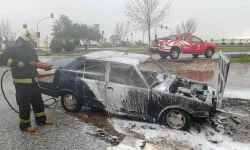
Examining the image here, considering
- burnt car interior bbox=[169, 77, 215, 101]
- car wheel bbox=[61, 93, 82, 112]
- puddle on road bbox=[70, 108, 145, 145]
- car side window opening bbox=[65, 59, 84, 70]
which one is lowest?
puddle on road bbox=[70, 108, 145, 145]

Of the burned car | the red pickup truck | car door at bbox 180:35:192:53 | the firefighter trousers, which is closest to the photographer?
the firefighter trousers

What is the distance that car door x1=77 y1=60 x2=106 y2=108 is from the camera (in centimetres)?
559

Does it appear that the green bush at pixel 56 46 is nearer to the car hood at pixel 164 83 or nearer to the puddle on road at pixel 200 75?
the puddle on road at pixel 200 75

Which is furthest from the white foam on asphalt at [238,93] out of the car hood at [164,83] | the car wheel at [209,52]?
the car wheel at [209,52]

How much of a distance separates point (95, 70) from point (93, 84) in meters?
0.34

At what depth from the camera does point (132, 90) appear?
17.2 feet

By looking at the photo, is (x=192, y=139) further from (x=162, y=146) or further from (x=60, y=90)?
(x=60, y=90)

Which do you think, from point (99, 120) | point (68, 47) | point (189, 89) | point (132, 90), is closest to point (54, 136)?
point (99, 120)

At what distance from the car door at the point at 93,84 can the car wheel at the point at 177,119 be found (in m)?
1.47

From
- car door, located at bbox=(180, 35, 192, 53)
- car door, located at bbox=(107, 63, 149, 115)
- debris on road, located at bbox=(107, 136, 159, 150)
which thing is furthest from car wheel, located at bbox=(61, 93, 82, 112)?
car door, located at bbox=(180, 35, 192, 53)

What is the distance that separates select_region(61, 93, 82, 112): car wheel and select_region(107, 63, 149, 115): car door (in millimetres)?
916

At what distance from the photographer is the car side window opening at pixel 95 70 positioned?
563 cm

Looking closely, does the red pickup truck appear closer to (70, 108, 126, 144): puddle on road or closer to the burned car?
the burned car

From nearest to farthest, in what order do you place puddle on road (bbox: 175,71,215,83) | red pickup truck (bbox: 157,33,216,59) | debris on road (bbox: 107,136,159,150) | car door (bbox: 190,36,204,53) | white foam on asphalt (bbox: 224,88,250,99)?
debris on road (bbox: 107,136,159,150) → white foam on asphalt (bbox: 224,88,250,99) → puddle on road (bbox: 175,71,215,83) → red pickup truck (bbox: 157,33,216,59) → car door (bbox: 190,36,204,53)
